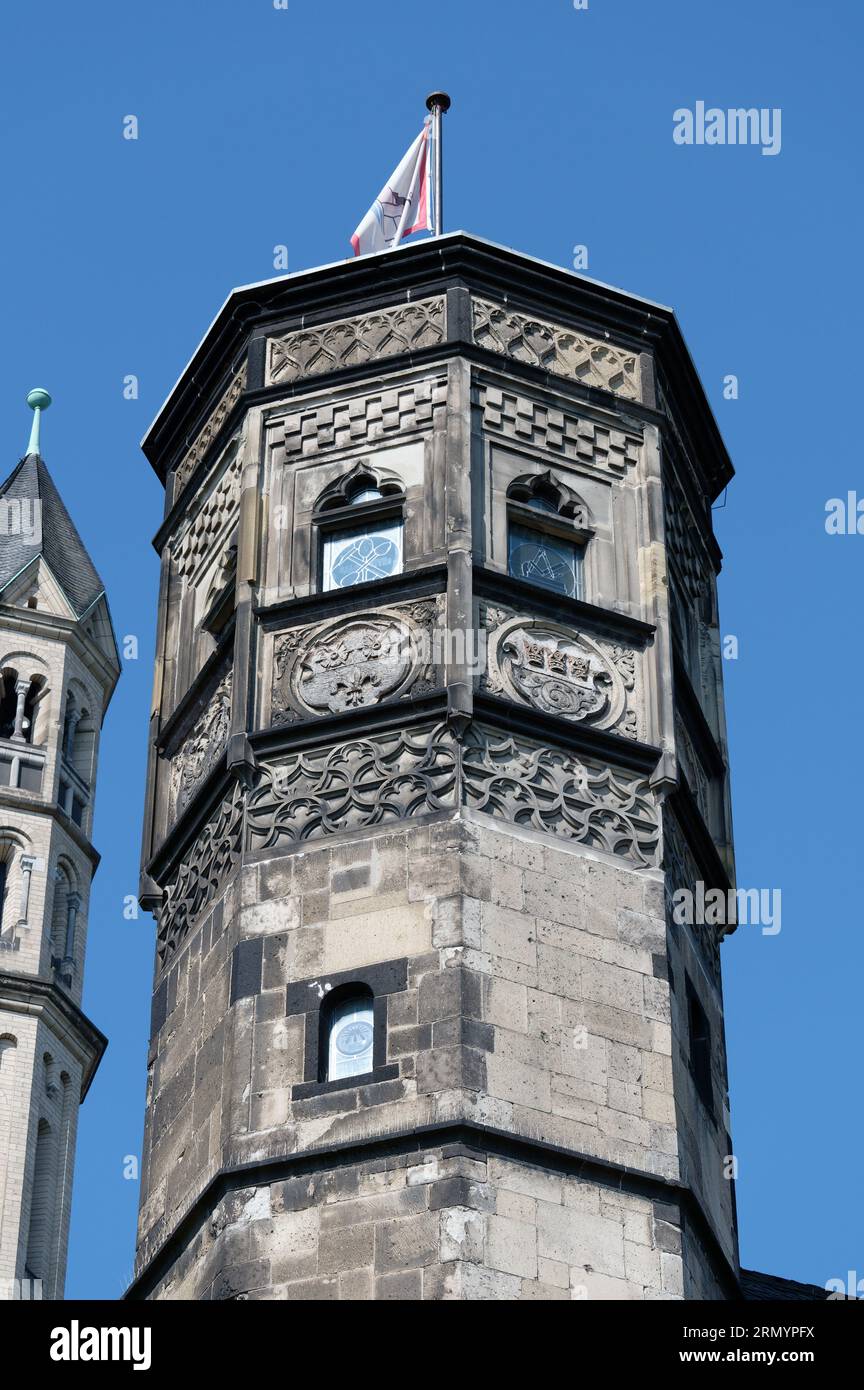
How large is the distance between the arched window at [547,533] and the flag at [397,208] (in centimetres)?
428

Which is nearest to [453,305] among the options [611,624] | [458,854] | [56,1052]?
[611,624]

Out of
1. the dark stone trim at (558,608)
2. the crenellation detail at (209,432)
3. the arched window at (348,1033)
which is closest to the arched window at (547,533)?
the dark stone trim at (558,608)

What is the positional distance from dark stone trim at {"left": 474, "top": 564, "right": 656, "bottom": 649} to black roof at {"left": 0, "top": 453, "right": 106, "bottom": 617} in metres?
29.2

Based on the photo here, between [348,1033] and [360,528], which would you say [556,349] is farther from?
[348,1033]

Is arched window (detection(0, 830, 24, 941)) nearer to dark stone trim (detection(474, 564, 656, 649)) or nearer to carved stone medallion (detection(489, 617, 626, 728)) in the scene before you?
dark stone trim (detection(474, 564, 656, 649))

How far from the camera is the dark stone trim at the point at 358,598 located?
2556 centimetres

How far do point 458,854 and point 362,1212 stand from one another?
2.81 meters

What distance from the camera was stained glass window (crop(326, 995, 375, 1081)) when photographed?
23.2m

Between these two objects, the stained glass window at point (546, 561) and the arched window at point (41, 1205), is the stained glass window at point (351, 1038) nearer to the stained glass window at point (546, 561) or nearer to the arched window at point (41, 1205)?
the stained glass window at point (546, 561)

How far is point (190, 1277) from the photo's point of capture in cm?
2311

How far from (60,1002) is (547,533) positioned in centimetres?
2475

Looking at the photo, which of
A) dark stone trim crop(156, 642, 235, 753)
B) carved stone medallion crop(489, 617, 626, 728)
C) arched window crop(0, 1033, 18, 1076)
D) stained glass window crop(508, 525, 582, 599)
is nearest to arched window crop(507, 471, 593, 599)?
stained glass window crop(508, 525, 582, 599)
